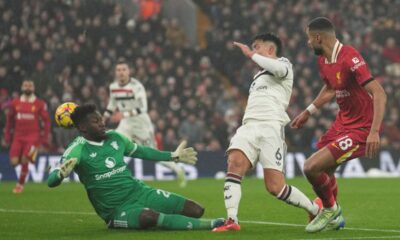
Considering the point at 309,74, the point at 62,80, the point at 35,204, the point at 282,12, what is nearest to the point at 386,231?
the point at 35,204

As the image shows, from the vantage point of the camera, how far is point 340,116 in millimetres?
10352

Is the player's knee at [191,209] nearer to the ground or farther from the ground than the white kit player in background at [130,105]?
nearer to the ground

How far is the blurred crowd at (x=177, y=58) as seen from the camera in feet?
81.1

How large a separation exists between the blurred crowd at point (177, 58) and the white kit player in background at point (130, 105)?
13.2ft

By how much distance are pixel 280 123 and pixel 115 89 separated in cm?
933

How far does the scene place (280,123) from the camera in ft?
34.7

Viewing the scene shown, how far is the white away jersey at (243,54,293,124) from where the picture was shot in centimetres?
1049

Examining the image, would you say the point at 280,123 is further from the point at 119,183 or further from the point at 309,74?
the point at 309,74

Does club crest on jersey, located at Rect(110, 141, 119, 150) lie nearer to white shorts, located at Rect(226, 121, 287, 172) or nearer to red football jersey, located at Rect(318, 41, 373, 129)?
white shorts, located at Rect(226, 121, 287, 172)

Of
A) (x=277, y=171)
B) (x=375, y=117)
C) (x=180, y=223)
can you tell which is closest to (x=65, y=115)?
(x=180, y=223)

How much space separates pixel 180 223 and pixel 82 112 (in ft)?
5.23

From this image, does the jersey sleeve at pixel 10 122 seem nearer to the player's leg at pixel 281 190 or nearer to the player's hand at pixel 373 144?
the player's leg at pixel 281 190

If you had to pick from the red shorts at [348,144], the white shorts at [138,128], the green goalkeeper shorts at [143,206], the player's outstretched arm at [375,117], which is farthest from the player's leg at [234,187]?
the white shorts at [138,128]

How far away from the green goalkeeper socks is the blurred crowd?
13.5 metres
